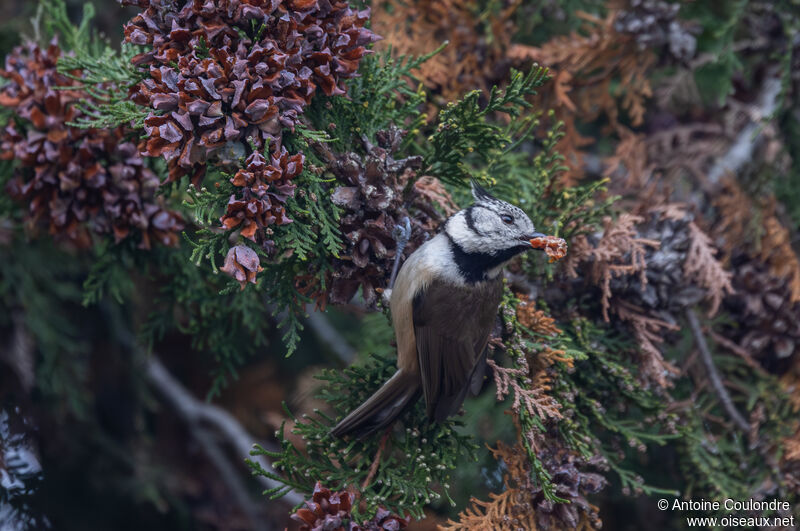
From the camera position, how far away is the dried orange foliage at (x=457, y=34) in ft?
9.90

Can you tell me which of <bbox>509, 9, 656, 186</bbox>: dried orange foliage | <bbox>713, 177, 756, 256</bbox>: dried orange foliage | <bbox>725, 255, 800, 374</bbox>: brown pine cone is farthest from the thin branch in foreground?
<bbox>713, 177, 756, 256</bbox>: dried orange foliage

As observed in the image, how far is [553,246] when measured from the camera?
2205 mm

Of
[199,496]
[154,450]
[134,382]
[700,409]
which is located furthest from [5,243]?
[700,409]

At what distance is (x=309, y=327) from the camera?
177 inches

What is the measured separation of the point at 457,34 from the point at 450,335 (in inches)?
57.5

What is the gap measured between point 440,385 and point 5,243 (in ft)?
8.21

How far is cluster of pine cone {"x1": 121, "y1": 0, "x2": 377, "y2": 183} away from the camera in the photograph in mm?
1866

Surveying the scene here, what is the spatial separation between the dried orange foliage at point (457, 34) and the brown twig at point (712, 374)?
4.57ft

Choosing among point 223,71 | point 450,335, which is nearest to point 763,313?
point 450,335

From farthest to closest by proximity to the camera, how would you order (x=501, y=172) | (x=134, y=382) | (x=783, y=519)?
(x=134, y=382) < (x=501, y=172) < (x=783, y=519)

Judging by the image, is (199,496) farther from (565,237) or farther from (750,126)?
(750,126)

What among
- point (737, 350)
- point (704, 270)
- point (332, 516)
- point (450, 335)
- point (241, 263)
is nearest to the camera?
point (241, 263)

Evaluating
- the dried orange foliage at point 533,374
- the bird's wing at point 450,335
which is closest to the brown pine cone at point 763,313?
the dried orange foliage at point 533,374

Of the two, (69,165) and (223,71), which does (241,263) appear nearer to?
(223,71)
